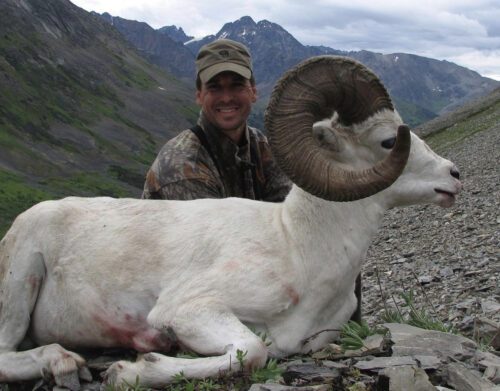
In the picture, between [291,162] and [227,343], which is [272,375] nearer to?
[227,343]

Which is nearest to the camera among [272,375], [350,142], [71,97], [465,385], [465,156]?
[465,385]

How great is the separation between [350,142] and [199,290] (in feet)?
7.05

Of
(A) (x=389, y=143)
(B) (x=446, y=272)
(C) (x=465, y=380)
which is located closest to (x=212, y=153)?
(A) (x=389, y=143)

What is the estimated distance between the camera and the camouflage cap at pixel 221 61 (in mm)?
8695

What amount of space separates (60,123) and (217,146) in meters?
145

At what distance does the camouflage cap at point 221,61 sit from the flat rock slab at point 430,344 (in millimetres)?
3909

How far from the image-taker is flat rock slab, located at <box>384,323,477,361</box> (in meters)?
6.05

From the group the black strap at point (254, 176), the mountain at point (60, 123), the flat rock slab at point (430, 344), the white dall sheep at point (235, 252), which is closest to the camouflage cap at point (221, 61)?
the black strap at point (254, 176)

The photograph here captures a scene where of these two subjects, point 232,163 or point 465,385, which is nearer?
point 465,385

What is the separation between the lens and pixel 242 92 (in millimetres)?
9031

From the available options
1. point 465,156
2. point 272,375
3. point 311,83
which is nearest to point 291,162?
point 311,83

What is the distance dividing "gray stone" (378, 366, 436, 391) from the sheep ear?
2452 millimetres

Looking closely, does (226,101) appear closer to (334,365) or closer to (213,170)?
(213,170)

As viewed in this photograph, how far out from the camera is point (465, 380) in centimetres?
529
